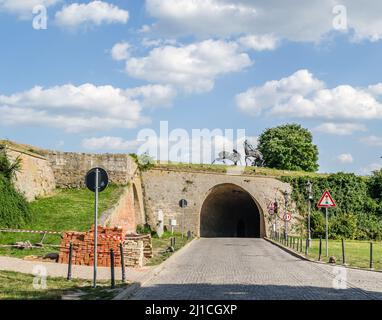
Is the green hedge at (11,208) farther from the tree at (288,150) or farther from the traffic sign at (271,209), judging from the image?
the tree at (288,150)

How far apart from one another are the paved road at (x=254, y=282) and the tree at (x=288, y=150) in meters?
57.3

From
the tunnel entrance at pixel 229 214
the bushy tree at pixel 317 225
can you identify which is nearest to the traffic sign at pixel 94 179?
the tunnel entrance at pixel 229 214

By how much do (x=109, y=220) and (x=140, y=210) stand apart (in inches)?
579

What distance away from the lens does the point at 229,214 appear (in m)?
62.6

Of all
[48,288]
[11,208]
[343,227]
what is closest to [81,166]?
[11,208]

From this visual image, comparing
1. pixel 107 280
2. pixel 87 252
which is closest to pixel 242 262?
pixel 87 252

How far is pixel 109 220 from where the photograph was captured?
1250 inches

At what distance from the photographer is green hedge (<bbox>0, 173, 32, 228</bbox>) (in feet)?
83.6

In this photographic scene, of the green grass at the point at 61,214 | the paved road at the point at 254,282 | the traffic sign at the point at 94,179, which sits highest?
the traffic sign at the point at 94,179

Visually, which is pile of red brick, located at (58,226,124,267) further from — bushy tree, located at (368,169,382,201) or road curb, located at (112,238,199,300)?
bushy tree, located at (368,169,382,201)

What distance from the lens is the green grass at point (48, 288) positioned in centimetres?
1112

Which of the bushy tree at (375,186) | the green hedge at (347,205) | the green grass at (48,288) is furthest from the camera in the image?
the bushy tree at (375,186)

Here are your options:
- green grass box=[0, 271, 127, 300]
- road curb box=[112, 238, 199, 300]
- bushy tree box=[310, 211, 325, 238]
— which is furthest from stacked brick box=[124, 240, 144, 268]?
bushy tree box=[310, 211, 325, 238]
